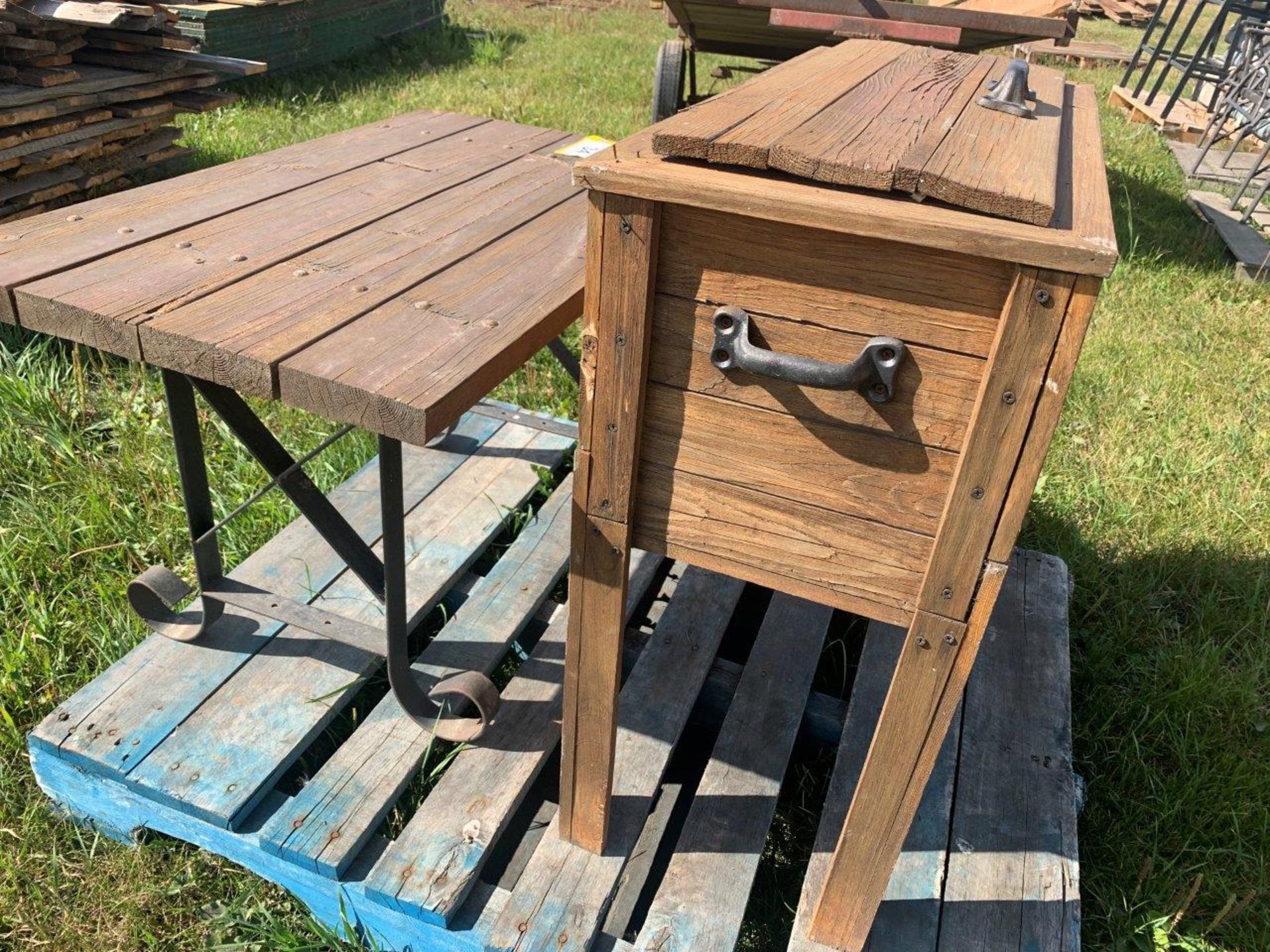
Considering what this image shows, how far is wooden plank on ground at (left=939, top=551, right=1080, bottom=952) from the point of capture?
1724 mm

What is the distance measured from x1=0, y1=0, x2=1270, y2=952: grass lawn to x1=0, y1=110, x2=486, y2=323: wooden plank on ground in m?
0.91

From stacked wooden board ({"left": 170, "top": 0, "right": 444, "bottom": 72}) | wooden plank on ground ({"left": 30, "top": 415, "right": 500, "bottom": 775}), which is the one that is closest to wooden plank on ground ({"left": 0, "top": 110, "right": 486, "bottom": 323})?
wooden plank on ground ({"left": 30, "top": 415, "right": 500, "bottom": 775})

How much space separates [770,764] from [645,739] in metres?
0.26

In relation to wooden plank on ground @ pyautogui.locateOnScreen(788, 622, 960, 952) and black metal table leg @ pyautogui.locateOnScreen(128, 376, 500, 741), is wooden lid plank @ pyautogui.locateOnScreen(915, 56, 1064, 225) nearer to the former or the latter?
black metal table leg @ pyautogui.locateOnScreen(128, 376, 500, 741)

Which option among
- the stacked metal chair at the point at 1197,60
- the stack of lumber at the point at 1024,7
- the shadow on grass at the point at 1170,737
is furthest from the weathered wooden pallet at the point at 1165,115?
the shadow on grass at the point at 1170,737

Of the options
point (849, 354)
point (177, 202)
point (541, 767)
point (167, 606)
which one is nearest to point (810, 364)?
point (849, 354)

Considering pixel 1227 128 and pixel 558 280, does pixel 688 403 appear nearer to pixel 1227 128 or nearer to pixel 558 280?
pixel 558 280

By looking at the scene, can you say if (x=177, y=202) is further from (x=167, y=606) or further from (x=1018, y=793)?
(x=1018, y=793)

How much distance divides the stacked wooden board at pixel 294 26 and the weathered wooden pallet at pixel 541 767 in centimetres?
491

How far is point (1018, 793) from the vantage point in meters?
1.96

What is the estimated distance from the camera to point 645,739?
2008mm

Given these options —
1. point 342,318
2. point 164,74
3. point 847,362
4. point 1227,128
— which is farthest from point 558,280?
point 1227,128

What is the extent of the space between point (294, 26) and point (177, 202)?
5.80m

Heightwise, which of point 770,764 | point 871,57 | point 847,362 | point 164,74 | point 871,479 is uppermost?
point 871,57
